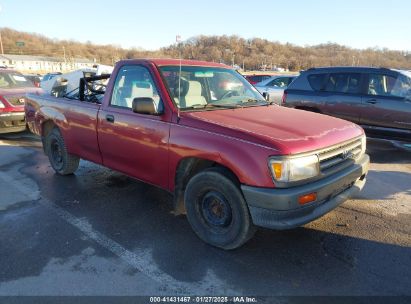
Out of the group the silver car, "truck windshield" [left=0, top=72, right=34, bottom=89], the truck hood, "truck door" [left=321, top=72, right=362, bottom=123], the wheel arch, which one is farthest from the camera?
the silver car

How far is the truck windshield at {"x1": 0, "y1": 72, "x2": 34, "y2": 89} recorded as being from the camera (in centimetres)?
1019

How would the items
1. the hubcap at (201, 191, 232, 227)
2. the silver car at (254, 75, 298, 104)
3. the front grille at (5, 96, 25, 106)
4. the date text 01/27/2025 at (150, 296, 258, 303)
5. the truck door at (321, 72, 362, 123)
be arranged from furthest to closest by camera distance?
the silver car at (254, 75, 298, 104)
the front grille at (5, 96, 25, 106)
the truck door at (321, 72, 362, 123)
the hubcap at (201, 191, 232, 227)
the date text 01/27/2025 at (150, 296, 258, 303)

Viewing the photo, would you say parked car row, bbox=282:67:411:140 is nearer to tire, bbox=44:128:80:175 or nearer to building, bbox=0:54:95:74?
tire, bbox=44:128:80:175

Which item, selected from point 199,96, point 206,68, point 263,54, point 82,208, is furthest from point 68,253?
point 263,54

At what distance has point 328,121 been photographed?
3.88 m

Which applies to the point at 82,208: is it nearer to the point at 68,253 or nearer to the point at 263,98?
the point at 68,253

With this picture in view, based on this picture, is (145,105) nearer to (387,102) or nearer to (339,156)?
(339,156)

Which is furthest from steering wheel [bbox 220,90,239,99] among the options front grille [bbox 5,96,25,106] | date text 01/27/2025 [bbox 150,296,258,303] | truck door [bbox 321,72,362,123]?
front grille [bbox 5,96,25,106]

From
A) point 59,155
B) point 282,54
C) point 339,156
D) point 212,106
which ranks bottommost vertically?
point 59,155

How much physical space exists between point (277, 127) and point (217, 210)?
3.32 feet

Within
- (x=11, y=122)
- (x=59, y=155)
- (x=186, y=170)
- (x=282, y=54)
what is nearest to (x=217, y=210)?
(x=186, y=170)

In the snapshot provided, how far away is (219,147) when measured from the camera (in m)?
3.23

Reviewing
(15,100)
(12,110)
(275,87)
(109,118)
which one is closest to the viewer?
(109,118)

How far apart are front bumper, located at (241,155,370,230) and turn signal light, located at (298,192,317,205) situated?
0.10ft
